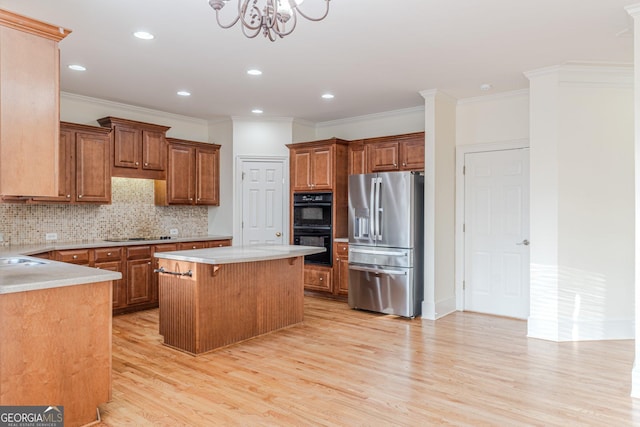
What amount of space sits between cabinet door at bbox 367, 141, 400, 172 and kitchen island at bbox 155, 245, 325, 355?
194cm

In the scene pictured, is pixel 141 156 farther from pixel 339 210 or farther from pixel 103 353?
pixel 103 353

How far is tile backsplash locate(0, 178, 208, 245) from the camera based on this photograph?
4992mm

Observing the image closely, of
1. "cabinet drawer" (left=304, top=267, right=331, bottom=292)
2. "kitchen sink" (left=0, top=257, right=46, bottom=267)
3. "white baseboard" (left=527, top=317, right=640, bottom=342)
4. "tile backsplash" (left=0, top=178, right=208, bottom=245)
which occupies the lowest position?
"white baseboard" (left=527, top=317, right=640, bottom=342)

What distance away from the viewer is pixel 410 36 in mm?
3580

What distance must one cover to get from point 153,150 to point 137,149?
0.23m

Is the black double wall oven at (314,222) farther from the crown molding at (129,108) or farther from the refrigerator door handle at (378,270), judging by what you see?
the crown molding at (129,108)

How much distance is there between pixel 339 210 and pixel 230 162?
1811 mm

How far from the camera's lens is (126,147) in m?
5.63

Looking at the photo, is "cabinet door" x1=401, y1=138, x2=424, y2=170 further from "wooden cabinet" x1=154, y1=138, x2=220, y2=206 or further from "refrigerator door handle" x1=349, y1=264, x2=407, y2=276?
"wooden cabinet" x1=154, y1=138, x2=220, y2=206

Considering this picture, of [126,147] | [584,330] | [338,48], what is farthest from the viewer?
[126,147]

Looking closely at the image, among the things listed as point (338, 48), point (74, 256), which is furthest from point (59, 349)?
point (338, 48)

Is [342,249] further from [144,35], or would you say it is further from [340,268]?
[144,35]

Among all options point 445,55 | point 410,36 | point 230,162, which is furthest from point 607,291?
point 230,162

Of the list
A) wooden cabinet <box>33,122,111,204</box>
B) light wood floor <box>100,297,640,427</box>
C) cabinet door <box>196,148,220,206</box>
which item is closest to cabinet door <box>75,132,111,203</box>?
wooden cabinet <box>33,122,111,204</box>
